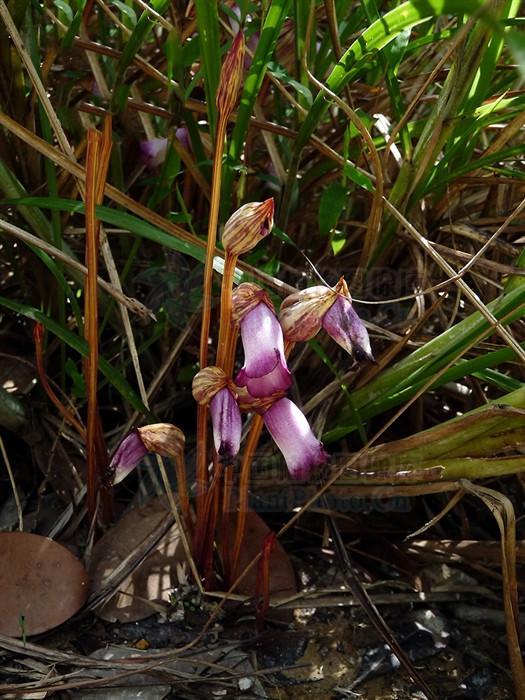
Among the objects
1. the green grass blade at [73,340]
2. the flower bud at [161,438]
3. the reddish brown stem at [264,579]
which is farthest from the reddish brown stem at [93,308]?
the reddish brown stem at [264,579]

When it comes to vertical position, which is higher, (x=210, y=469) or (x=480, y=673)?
(x=210, y=469)

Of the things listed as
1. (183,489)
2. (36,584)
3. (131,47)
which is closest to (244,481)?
(183,489)

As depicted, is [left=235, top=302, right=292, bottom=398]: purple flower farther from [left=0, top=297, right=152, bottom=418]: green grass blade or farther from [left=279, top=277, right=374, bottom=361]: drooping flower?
[left=0, top=297, right=152, bottom=418]: green grass blade

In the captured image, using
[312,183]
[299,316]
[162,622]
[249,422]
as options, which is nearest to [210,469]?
[249,422]

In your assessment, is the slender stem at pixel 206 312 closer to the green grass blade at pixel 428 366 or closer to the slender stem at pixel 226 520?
the slender stem at pixel 226 520

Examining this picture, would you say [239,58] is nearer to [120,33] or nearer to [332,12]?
[332,12]

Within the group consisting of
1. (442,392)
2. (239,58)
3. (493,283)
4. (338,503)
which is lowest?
(338,503)

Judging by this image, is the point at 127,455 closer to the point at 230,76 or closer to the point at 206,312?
the point at 206,312
